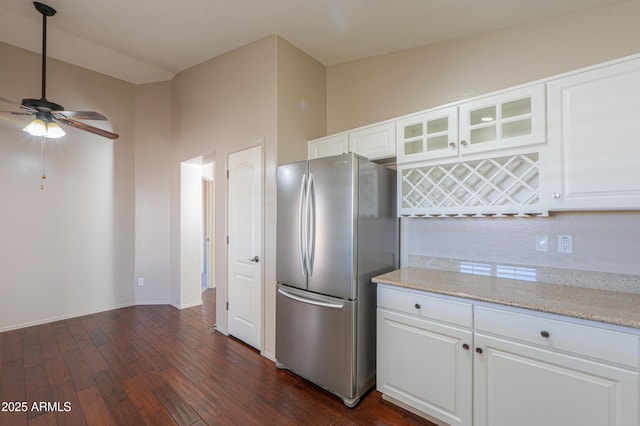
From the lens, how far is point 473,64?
7.35 ft

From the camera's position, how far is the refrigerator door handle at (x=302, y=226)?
7.29ft

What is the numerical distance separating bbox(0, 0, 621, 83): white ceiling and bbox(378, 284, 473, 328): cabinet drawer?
209 cm

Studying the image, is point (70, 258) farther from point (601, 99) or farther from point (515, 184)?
point (601, 99)

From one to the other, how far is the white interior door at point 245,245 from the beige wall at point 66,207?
216 cm

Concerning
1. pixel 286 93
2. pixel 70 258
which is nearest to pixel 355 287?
pixel 286 93

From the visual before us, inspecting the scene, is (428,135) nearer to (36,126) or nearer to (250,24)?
(250,24)

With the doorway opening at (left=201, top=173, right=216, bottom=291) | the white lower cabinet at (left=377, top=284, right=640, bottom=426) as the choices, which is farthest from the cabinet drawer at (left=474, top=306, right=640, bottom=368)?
the doorway opening at (left=201, top=173, right=216, bottom=291)

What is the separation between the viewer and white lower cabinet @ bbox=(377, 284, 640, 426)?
4.10ft

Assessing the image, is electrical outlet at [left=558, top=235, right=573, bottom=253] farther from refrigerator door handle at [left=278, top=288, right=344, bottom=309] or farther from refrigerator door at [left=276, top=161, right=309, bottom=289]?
refrigerator door at [left=276, top=161, right=309, bottom=289]

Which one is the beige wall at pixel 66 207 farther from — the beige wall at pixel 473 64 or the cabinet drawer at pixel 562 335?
the cabinet drawer at pixel 562 335

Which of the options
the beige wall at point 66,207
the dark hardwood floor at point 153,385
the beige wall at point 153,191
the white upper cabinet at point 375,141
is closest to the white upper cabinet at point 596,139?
the white upper cabinet at point 375,141

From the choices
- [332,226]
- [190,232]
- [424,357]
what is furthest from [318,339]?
[190,232]

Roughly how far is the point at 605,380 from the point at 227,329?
315 cm

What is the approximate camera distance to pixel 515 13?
1.95 metres
